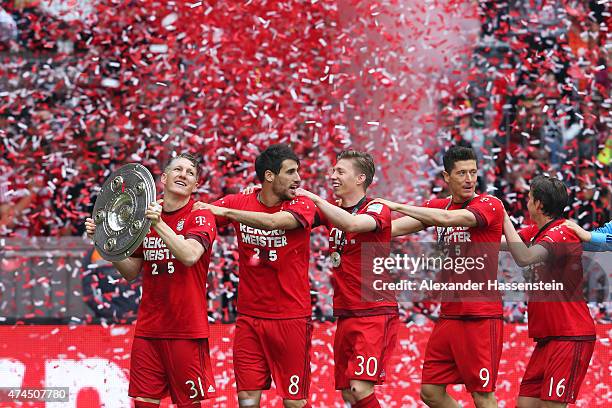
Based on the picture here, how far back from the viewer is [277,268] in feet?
21.4

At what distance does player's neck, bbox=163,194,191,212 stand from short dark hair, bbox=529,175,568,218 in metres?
2.18

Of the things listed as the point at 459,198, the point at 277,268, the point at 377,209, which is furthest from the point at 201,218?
the point at 459,198

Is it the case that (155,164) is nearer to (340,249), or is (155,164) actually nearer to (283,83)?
(283,83)

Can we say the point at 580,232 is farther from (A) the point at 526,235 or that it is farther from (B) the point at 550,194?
(A) the point at 526,235

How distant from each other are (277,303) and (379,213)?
0.83 meters

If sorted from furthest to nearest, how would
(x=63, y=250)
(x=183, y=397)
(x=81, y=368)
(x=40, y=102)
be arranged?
(x=40, y=102) < (x=63, y=250) < (x=81, y=368) < (x=183, y=397)

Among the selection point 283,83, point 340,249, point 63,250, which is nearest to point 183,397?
point 340,249

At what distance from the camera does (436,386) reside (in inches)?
264

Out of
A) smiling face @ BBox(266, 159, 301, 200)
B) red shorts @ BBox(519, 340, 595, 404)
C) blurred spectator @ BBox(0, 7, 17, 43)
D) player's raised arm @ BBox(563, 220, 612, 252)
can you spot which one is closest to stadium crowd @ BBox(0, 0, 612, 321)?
blurred spectator @ BBox(0, 7, 17, 43)

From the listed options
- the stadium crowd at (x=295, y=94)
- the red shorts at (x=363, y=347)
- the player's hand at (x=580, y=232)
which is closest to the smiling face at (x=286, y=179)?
the red shorts at (x=363, y=347)

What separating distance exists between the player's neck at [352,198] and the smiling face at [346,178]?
0.7 inches

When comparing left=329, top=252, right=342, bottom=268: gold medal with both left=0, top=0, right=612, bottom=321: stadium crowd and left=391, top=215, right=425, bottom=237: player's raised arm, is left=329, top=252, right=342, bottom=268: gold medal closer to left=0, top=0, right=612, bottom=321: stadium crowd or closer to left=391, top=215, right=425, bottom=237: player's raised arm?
left=391, top=215, right=425, bottom=237: player's raised arm

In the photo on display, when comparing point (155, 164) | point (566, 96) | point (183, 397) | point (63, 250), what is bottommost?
point (183, 397)

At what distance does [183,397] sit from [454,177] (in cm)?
214
